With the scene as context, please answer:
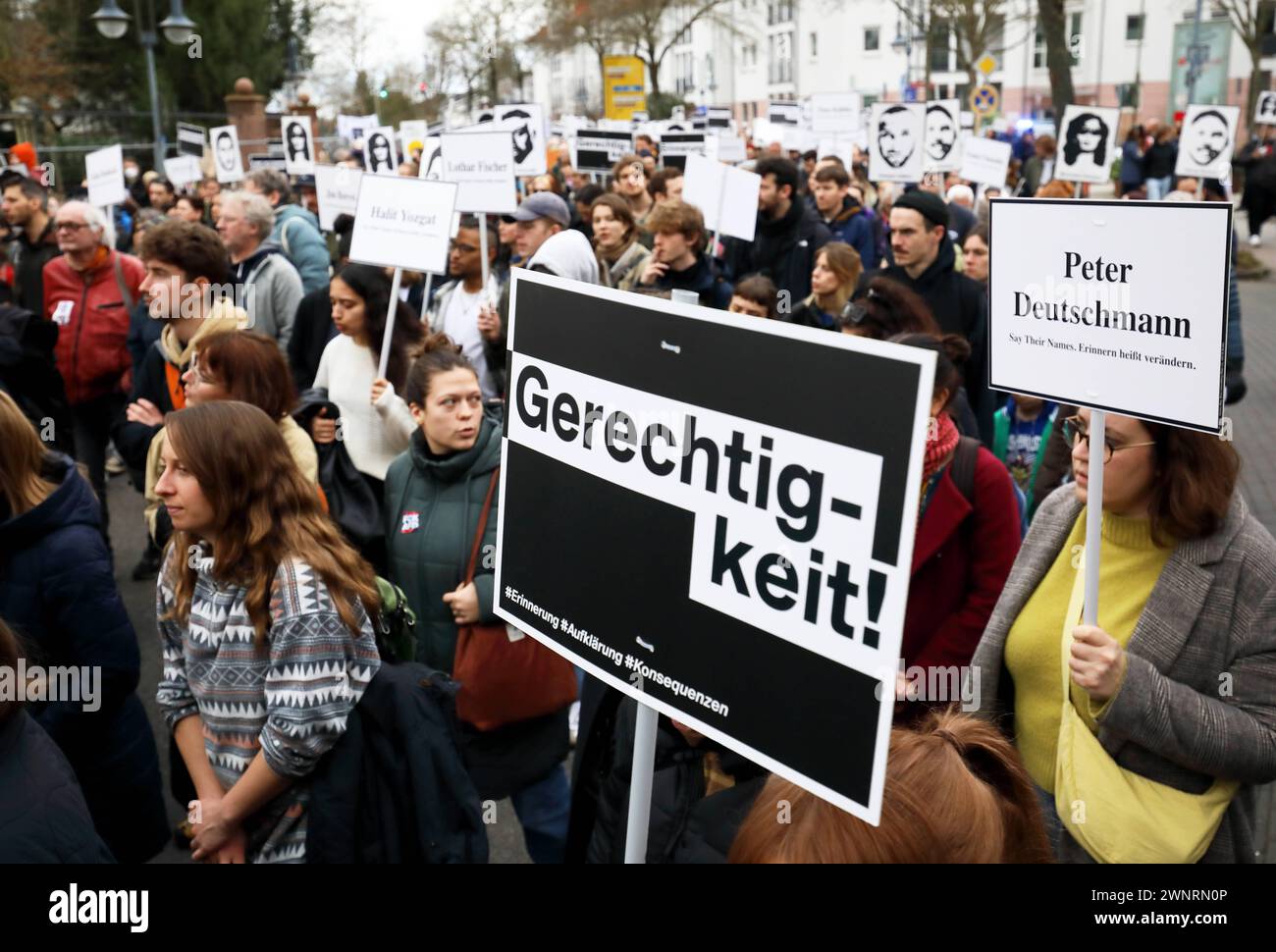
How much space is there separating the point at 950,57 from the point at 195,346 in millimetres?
73020

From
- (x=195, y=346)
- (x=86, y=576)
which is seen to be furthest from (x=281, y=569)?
(x=195, y=346)

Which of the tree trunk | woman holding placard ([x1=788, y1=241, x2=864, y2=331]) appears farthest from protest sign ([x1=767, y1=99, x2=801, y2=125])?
woman holding placard ([x1=788, y1=241, x2=864, y2=331])

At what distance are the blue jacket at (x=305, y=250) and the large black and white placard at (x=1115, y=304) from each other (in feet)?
21.3

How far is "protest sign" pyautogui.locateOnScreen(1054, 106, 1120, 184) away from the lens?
10.5m

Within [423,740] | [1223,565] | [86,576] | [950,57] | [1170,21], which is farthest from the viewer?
[950,57]

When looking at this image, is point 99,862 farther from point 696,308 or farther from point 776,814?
point 696,308

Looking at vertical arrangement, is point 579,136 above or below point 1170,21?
below

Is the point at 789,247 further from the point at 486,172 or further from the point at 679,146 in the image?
the point at 679,146

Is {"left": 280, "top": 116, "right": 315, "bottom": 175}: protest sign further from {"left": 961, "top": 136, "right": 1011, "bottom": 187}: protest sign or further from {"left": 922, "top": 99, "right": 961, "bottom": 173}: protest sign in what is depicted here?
{"left": 961, "top": 136, "right": 1011, "bottom": 187}: protest sign

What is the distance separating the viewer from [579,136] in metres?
12.9

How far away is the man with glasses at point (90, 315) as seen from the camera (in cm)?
671

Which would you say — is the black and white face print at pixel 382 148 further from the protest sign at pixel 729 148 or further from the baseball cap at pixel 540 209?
the protest sign at pixel 729 148

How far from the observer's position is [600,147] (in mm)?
12789

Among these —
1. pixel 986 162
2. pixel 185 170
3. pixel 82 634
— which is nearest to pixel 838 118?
pixel 986 162
